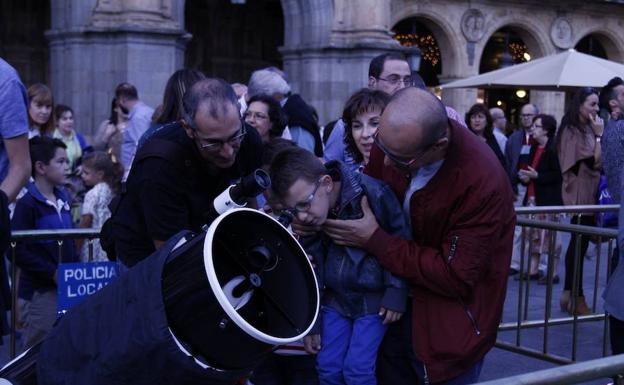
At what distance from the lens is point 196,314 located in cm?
278

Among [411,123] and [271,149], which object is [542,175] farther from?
[411,123]

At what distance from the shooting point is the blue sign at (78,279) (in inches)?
187

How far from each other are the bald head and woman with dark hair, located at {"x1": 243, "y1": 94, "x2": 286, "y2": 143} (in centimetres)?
336

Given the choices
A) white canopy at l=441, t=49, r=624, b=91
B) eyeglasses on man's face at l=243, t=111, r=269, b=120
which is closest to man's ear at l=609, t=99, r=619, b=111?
eyeglasses on man's face at l=243, t=111, r=269, b=120

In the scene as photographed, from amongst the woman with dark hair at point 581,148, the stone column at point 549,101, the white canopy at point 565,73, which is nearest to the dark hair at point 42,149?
the woman with dark hair at point 581,148

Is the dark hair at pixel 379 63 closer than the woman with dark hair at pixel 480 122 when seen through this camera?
Yes

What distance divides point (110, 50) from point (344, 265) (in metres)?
13.2

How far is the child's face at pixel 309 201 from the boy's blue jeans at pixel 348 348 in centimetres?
50

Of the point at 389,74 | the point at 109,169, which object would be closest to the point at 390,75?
the point at 389,74

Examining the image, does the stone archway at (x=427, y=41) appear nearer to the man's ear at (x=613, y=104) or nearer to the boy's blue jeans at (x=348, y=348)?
the man's ear at (x=613, y=104)

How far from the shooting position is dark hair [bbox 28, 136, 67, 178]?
22.3 feet

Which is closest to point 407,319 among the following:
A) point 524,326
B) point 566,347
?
point 524,326

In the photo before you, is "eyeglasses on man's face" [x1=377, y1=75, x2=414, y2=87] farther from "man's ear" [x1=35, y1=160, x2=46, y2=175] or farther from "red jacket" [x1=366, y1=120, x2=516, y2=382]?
"man's ear" [x1=35, y1=160, x2=46, y2=175]

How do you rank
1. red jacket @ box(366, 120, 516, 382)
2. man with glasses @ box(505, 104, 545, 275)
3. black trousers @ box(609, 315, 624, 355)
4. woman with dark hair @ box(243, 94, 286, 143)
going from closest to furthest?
red jacket @ box(366, 120, 516, 382), black trousers @ box(609, 315, 624, 355), woman with dark hair @ box(243, 94, 286, 143), man with glasses @ box(505, 104, 545, 275)
